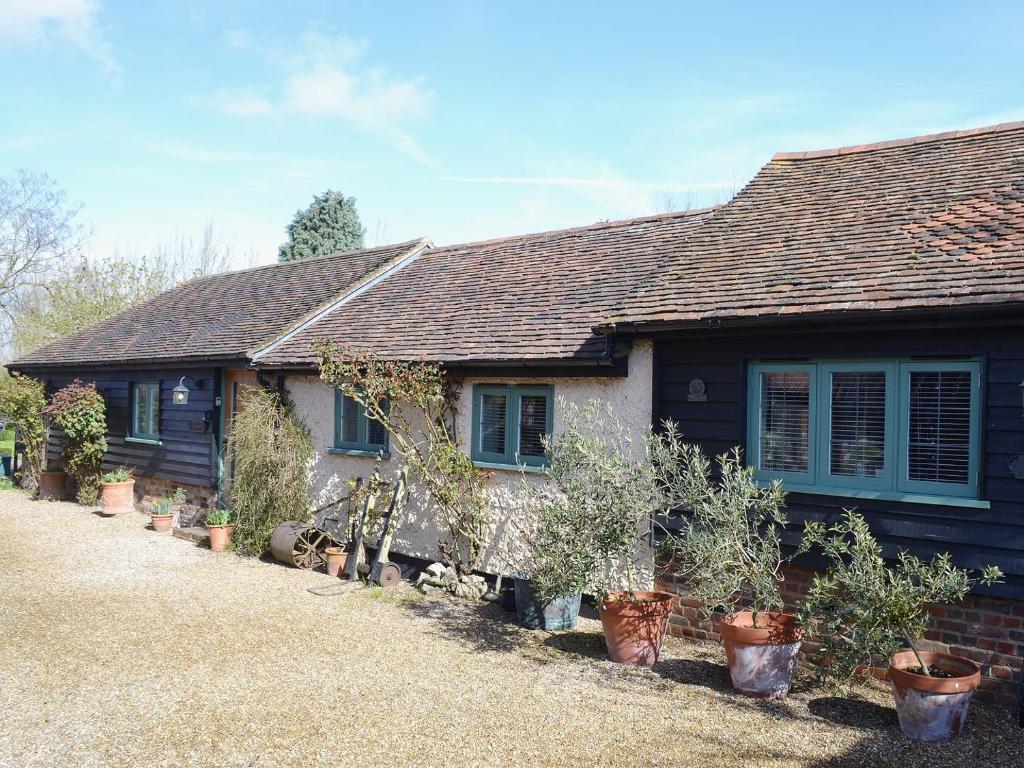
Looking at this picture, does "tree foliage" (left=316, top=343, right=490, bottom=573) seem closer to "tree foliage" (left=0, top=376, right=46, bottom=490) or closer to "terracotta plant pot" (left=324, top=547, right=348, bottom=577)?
"terracotta plant pot" (left=324, top=547, right=348, bottom=577)

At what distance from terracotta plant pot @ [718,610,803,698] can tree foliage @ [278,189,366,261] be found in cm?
2835

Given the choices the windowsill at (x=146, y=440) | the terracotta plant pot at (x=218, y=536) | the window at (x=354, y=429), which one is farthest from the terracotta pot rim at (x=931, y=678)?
the windowsill at (x=146, y=440)

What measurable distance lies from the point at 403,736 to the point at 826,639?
3197 mm

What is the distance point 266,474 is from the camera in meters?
11.5

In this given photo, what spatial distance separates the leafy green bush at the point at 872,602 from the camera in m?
5.43

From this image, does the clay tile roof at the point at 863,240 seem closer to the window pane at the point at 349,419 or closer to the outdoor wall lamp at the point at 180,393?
the window pane at the point at 349,419

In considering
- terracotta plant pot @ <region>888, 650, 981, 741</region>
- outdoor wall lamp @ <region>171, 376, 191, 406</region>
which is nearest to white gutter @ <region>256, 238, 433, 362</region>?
outdoor wall lamp @ <region>171, 376, 191, 406</region>

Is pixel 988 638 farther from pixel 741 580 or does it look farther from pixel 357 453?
pixel 357 453

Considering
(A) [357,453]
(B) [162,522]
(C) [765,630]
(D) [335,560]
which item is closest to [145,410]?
(B) [162,522]

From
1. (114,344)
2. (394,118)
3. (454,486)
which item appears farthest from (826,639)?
(114,344)

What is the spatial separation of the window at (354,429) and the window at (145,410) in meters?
5.96

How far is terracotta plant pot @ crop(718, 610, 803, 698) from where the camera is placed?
19.7 feet

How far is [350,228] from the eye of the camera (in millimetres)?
32500

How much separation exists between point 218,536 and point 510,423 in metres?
5.48
